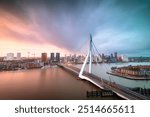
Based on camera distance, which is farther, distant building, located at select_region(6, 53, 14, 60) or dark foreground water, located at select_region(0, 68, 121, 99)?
distant building, located at select_region(6, 53, 14, 60)

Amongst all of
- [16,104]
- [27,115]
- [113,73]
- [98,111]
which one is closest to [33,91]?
[16,104]

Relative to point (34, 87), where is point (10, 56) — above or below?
above

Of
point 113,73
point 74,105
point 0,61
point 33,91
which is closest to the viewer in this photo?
point 74,105

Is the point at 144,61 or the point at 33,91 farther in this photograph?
the point at 144,61

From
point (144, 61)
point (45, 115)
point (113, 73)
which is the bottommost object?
point (45, 115)

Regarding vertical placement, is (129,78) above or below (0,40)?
below

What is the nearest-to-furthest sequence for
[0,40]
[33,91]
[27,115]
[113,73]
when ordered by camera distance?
1. [27,115]
2. [33,91]
3. [0,40]
4. [113,73]

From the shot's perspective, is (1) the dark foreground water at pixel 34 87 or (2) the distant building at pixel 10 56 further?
(2) the distant building at pixel 10 56

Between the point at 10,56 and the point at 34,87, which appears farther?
the point at 10,56

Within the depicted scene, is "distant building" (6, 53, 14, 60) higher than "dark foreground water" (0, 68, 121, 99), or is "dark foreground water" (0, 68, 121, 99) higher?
"distant building" (6, 53, 14, 60)

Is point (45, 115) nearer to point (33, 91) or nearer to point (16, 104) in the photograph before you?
point (16, 104)

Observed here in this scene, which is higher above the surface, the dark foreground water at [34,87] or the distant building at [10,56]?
the distant building at [10,56]
